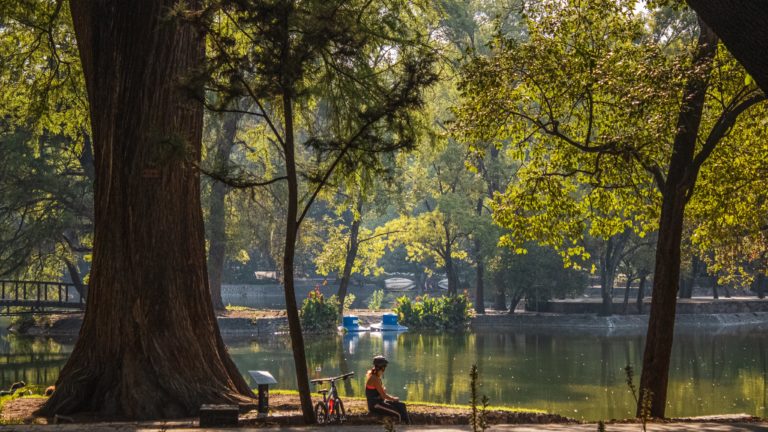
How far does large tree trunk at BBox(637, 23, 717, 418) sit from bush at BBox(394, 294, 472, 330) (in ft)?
98.7

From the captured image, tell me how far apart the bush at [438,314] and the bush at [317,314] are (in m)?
4.65

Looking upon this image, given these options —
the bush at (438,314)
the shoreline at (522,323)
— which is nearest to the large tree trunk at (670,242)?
the shoreline at (522,323)

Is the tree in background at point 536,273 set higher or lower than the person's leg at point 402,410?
higher

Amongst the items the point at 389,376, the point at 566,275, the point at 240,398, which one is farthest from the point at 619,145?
the point at 566,275

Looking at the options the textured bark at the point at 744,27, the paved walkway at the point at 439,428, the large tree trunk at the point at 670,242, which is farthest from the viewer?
the large tree trunk at the point at 670,242

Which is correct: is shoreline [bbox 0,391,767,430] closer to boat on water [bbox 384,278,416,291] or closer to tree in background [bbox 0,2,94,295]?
tree in background [bbox 0,2,94,295]

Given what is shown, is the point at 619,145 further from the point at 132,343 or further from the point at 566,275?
the point at 566,275

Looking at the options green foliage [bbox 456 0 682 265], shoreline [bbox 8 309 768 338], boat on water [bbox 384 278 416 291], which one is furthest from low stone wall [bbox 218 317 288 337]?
boat on water [bbox 384 278 416 291]

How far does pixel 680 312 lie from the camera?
164ft

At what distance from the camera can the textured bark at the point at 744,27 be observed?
7.55m

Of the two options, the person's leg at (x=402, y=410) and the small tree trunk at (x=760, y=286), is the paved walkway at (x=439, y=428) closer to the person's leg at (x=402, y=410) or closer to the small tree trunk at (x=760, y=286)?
the person's leg at (x=402, y=410)

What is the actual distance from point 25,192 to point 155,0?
78.3 feet

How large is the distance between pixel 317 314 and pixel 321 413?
29.7 metres

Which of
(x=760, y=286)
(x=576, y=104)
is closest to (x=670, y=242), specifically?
(x=576, y=104)
